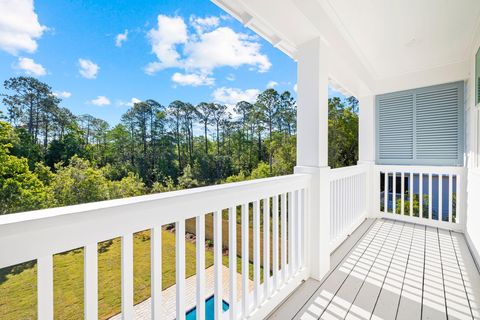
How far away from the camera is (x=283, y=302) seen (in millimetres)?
1885

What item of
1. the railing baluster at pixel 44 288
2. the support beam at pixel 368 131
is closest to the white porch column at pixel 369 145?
the support beam at pixel 368 131

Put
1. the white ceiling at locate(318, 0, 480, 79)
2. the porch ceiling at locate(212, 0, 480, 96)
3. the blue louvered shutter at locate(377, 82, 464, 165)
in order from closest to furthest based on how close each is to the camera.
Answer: the porch ceiling at locate(212, 0, 480, 96), the white ceiling at locate(318, 0, 480, 79), the blue louvered shutter at locate(377, 82, 464, 165)

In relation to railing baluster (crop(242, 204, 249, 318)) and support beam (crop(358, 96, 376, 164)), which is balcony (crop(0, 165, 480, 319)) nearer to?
railing baluster (crop(242, 204, 249, 318))

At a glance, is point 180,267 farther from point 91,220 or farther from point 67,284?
point 67,284

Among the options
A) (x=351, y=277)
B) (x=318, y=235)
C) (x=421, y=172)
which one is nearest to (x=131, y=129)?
(x=318, y=235)

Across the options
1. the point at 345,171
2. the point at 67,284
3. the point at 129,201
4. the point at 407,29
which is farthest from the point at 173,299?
the point at 407,29

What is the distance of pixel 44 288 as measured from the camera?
76cm

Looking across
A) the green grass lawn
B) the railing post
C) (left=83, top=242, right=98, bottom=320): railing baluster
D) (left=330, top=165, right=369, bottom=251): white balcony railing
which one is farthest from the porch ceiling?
the green grass lawn

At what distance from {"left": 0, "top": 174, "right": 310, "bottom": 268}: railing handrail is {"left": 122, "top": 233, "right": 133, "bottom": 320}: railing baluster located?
0.05m

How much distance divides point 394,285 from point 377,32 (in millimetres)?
2555

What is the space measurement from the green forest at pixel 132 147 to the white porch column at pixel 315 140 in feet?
7.83

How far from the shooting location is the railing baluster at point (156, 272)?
1041 millimetres

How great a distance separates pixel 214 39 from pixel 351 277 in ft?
33.9

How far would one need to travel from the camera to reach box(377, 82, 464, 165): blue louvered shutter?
3.54 meters
